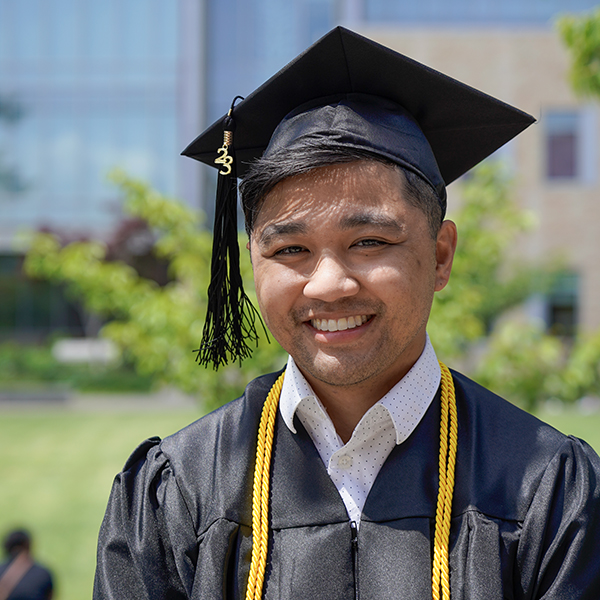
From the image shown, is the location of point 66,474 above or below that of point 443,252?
below

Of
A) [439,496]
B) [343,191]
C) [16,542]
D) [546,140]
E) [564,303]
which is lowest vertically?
[16,542]

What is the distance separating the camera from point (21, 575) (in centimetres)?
459

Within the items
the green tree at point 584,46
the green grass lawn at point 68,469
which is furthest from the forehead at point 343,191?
the green grass lawn at point 68,469

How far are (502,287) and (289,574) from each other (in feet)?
44.6

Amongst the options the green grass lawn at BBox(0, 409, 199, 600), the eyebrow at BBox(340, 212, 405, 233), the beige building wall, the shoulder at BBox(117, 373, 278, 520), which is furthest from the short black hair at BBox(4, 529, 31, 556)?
the beige building wall

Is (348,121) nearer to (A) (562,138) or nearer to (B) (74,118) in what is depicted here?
(A) (562,138)

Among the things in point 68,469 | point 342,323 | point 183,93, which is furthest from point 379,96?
point 183,93

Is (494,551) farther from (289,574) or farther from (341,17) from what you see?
(341,17)

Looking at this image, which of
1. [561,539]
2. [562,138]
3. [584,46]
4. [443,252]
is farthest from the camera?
[562,138]

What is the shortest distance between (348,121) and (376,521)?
0.81 m

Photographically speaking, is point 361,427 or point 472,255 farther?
point 472,255

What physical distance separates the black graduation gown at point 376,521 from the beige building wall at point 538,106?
13.8 metres

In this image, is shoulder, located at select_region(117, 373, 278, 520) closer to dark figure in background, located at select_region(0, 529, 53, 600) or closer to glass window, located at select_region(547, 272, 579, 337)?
dark figure in background, located at select_region(0, 529, 53, 600)

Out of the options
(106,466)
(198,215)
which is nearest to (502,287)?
(106,466)
